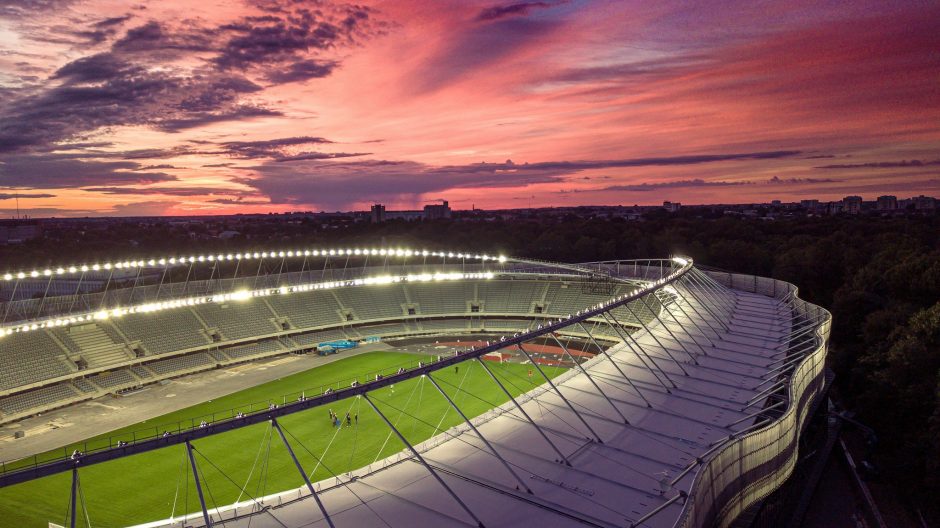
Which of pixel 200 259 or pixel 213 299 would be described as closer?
pixel 200 259

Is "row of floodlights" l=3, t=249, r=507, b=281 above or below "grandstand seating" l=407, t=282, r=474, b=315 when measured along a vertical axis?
above

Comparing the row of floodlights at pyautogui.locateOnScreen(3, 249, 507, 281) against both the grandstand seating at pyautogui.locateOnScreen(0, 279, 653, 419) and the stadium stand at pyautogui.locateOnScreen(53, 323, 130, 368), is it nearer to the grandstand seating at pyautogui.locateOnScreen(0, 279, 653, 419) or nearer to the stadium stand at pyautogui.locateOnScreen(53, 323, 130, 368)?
the stadium stand at pyautogui.locateOnScreen(53, 323, 130, 368)

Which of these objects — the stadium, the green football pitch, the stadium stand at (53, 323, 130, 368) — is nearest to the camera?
the stadium

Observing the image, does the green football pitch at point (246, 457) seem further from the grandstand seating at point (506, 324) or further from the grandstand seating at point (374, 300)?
the grandstand seating at point (374, 300)

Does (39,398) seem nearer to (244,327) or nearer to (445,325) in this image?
(244,327)

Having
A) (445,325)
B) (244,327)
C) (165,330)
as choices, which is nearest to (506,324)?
(445,325)

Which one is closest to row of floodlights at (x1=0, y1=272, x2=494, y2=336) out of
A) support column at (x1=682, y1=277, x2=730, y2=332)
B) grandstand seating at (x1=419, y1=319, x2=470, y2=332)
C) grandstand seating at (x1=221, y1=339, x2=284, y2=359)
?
grandstand seating at (x1=221, y1=339, x2=284, y2=359)

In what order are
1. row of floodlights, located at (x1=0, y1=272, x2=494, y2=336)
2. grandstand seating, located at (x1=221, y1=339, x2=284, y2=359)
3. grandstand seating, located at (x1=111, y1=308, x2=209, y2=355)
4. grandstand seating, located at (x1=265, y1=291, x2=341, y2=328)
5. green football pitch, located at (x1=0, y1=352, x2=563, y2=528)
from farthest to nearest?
grandstand seating, located at (x1=265, y1=291, x2=341, y2=328)
grandstand seating, located at (x1=221, y1=339, x2=284, y2=359)
grandstand seating, located at (x1=111, y1=308, x2=209, y2=355)
row of floodlights, located at (x1=0, y1=272, x2=494, y2=336)
green football pitch, located at (x1=0, y1=352, x2=563, y2=528)
